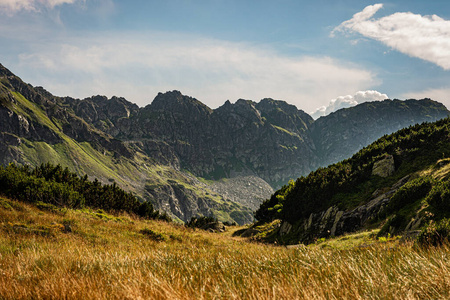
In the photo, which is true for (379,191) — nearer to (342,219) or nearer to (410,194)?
(342,219)

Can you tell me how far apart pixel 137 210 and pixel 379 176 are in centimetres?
2921

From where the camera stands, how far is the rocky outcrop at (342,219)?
21841 mm

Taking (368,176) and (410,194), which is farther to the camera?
(368,176)

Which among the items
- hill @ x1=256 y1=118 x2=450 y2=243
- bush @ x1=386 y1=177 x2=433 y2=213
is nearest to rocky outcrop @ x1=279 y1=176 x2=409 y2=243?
hill @ x1=256 y1=118 x2=450 y2=243

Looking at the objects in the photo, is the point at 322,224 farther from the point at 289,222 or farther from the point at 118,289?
the point at 118,289

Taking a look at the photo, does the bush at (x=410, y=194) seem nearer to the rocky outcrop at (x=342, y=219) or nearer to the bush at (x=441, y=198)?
the rocky outcrop at (x=342, y=219)

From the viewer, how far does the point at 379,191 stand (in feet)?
81.7

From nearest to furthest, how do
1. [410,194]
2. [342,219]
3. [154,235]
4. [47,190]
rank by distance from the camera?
[154,235], [410,194], [47,190], [342,219]

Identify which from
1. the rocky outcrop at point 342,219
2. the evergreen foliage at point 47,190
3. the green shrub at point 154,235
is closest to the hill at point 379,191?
the rocky outcrop at point 342,219

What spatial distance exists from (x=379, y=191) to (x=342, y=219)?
4523mm

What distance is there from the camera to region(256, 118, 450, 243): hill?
1747 centimetres

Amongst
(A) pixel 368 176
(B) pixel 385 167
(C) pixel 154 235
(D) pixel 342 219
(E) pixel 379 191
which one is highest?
(B) pixel 385 167

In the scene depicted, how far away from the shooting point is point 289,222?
33.4 m

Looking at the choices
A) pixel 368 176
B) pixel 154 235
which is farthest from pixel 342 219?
pixel 154 235
